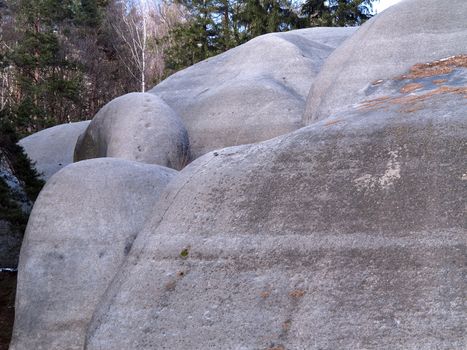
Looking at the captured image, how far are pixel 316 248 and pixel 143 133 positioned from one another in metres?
5.36

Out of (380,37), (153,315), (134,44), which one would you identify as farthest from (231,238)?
(134,44)

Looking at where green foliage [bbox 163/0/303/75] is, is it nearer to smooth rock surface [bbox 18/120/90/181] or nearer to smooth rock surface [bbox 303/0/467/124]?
smooth rock surface [bbox 18/120/90/181]

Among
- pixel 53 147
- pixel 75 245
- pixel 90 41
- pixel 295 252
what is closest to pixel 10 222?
pixel 53 147

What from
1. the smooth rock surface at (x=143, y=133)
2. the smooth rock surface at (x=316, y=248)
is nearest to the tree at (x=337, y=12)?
the smooth rock surface at (x=143, y=133)

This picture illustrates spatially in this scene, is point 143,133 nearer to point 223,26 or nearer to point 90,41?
point 223,26

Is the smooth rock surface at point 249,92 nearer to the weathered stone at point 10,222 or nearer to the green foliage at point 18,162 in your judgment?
the green foliage at point 18,162

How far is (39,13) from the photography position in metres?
23.2

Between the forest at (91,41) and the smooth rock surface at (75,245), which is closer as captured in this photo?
the smooth rock surface at (75,245)

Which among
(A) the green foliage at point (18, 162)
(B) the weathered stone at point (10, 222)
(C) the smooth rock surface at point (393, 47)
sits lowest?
(B) the weathered stone at point (10, 222)

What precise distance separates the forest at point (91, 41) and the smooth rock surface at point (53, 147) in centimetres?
686

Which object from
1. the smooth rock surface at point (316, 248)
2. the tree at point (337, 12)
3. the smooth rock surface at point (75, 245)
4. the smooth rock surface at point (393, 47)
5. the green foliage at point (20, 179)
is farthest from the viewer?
the tree at point (337, 12)

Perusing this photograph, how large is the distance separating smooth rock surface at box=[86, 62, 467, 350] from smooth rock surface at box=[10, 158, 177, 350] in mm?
1289

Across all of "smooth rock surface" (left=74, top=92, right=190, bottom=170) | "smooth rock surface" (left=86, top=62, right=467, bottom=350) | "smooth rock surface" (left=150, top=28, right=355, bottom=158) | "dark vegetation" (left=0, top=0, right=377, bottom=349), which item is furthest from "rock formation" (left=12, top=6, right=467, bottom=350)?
"dark vegetation" (left=0, top=0, right=377, bottom=349)

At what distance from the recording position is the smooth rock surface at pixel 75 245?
17.7 feet
